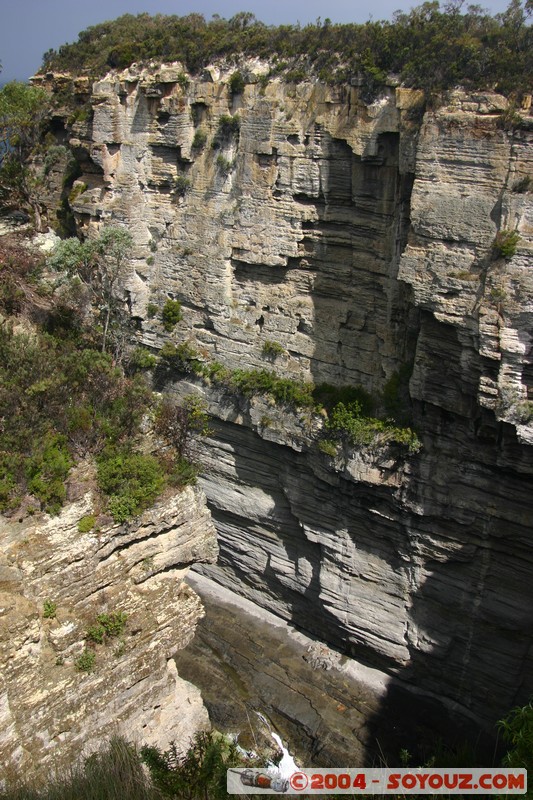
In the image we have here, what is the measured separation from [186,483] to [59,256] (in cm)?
760

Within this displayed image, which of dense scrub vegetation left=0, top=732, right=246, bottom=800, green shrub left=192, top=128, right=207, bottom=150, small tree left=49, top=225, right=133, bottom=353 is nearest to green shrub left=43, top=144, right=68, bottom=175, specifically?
small tree left=49, top=225, right=133, bottom=353

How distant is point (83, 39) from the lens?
21375mm

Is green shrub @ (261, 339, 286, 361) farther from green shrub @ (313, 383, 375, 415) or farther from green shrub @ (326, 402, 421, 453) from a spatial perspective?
green shrub @ (326, 402, 421, 453)

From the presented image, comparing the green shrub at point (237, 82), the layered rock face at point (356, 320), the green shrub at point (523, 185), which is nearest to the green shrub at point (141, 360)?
the layered rock face at point (356, 320)

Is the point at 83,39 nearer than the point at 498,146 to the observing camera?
No

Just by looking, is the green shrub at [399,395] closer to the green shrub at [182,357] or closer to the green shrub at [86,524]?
the green shrub at [182,357]

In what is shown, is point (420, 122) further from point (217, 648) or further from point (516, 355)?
point (217, 648)

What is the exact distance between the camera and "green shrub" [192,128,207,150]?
16922mm

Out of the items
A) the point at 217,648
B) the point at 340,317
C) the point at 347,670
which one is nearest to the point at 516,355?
the point at 340,317

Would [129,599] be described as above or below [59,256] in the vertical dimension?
below

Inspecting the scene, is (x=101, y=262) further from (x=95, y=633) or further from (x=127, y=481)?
(x=95, y=633)

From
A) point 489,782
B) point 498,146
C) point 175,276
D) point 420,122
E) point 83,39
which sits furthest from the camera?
point 83,39

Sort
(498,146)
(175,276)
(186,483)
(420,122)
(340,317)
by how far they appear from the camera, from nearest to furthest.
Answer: (498,146) < (420,122) < (186,483) < (340,317) < (175,276)

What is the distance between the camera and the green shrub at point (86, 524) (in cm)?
1225
